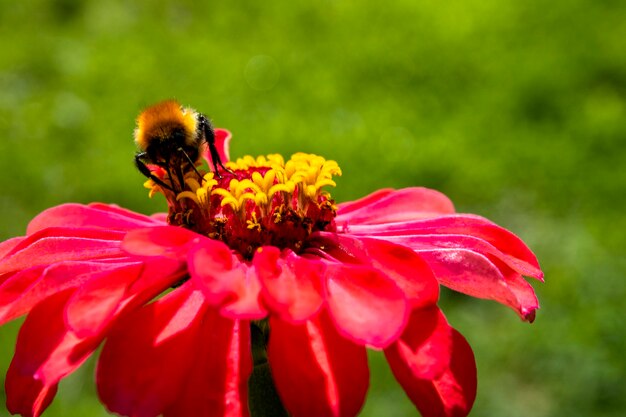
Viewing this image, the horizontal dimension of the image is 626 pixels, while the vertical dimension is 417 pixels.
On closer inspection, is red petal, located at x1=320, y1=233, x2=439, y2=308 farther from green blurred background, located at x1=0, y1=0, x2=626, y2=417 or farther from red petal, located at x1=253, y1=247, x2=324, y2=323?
green blurred background, located at x1=0, y1=0, x2=626, y2=417

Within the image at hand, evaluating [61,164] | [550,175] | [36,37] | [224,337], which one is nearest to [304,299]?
[224,337]

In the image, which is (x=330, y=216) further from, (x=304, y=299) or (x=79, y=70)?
(x=79, y=70)

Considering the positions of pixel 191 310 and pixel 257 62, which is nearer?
pixel 191 310

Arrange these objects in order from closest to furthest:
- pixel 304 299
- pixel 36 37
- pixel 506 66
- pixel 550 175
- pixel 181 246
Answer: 1. pixel 304 299
2. pixel 181 246
3. pixel 550 175
4. pixel 506 66
5. pixel 36 37

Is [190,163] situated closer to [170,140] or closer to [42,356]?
[170,140]

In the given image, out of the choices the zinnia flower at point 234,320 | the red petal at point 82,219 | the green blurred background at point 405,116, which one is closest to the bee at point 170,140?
the red petal at point 82,219

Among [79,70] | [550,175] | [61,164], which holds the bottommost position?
[550,175]

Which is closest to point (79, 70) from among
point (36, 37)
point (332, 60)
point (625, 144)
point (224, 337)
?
point (36, 37)

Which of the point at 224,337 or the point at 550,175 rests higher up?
the point at 224,337

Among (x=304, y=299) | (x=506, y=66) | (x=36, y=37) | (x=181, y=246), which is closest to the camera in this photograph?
(x=304, y=299)
